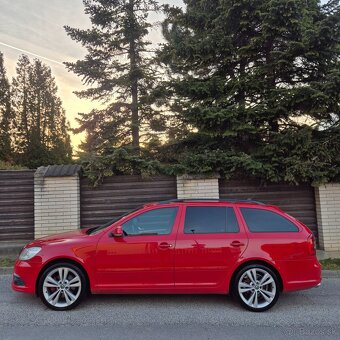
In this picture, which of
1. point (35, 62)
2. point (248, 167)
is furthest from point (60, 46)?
point (35, 62)

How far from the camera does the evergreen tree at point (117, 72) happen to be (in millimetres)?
18359

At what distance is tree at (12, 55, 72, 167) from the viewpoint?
115 ft

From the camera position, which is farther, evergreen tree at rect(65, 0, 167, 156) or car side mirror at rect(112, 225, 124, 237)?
evergreen tree at rect(65, 0, 167, 156)

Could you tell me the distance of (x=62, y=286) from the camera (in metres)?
5.07

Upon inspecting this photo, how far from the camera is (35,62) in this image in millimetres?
38312

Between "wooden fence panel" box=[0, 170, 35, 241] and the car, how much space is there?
4.20 meters

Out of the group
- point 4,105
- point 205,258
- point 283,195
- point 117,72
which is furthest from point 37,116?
point 205,258

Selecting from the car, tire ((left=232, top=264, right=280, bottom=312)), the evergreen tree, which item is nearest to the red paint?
the car

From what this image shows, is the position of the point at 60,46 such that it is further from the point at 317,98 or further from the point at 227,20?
the point at 317,98

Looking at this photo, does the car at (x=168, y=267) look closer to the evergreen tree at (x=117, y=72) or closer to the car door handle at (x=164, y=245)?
the car door handle at (x=164, y=245)

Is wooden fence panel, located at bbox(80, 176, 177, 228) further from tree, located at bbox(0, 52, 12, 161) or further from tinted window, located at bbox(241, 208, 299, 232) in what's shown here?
tree, located at bbox(0, 52, 12, 161)

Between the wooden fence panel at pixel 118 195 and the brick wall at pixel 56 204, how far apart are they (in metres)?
0.28

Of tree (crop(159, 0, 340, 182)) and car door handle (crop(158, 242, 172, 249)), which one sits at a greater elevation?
tree (crop(159, 0, 340, 182))

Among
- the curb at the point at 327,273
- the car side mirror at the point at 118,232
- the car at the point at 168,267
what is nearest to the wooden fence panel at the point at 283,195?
the curb at the point at 327,273
